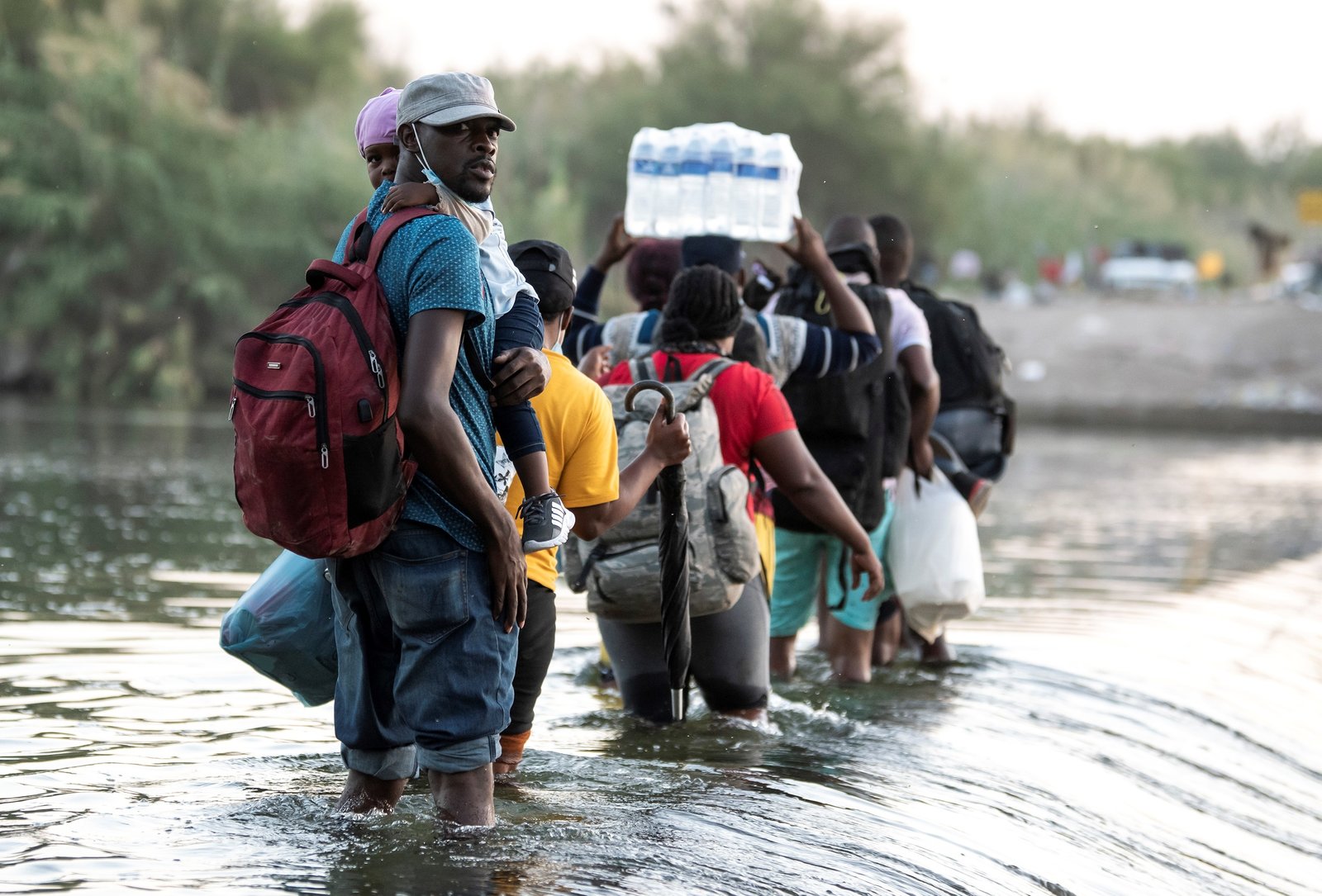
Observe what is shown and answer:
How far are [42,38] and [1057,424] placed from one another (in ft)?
66.6

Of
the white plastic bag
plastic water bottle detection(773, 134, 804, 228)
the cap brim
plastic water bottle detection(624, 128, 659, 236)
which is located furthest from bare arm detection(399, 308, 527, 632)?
the white plastic bag

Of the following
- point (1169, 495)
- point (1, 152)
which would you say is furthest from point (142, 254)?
point (1169, 495)

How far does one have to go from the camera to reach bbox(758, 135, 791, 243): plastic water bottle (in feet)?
22.7

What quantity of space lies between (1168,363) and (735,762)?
29751mm

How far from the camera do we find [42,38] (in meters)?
33.8

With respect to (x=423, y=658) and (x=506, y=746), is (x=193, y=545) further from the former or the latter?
(x=423, y=658)

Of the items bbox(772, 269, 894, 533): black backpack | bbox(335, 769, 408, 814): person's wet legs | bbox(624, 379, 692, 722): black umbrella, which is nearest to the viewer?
bbox(335, 769, 408, 814): person's wet legs

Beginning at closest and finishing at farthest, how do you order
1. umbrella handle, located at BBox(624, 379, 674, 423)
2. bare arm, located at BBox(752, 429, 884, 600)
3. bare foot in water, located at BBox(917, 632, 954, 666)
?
umbrella handle, located at BBox(624, 379, 674, 423) < bare arm, located at BBox(752, 429, 884, 600) < bare foot in water, located at BBox(917, 632, 954, 666)

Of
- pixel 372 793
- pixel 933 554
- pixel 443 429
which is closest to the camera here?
pixel 443 429

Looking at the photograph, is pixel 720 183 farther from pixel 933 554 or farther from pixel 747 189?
pixel 933 554

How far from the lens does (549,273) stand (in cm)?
475

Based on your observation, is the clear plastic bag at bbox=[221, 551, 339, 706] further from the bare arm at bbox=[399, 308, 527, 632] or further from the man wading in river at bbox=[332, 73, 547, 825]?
the bare arm at bbox=[399, 308, 527, 632]

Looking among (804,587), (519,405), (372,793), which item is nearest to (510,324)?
(519,405)

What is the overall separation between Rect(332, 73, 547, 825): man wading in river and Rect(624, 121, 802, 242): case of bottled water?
3.12 metres
